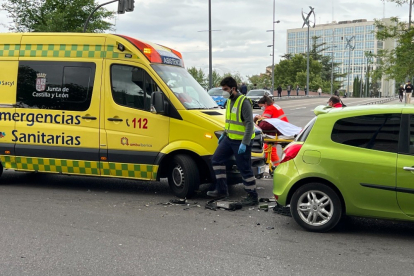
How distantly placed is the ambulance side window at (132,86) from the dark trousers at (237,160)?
1.35m

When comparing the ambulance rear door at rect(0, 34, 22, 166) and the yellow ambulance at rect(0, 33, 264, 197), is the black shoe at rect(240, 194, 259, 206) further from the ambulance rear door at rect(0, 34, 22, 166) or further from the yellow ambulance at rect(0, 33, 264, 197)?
the ambulance rear door at rect(0, 34, 22, 166)

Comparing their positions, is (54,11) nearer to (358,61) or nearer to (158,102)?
(158,102)

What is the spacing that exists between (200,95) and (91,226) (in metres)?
3.13

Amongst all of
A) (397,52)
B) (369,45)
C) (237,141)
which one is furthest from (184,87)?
(369,45)

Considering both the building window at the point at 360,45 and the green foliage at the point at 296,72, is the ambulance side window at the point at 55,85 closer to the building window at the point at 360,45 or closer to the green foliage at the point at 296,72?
the green foliage at the point at 296,72

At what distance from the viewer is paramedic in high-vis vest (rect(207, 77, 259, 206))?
7.23 metres

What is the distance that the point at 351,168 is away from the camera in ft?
18.9

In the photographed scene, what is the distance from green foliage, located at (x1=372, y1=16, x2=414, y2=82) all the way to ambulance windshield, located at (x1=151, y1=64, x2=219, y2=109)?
833 centimetres

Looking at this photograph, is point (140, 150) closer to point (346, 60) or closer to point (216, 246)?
Answer: point (216, 246)

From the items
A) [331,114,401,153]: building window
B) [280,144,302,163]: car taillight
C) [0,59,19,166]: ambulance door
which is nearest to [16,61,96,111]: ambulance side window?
[0,59,19,166]: ambulance door

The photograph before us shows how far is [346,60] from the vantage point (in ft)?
531

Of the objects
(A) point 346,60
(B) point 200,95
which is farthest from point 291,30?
Result: (B) point 200,95

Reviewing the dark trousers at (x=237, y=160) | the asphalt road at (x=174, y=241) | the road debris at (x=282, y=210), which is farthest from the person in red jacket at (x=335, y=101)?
the asphalt road at (x=174, y=241)

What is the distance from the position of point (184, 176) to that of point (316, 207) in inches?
91.8
